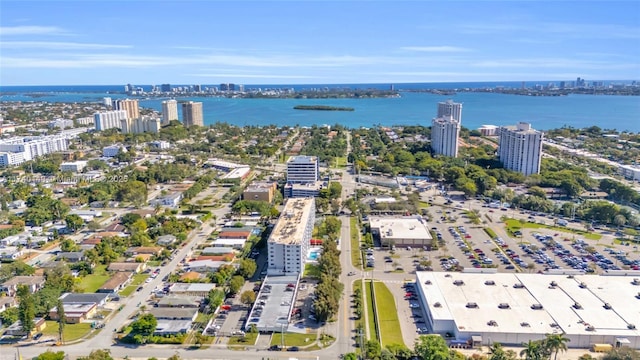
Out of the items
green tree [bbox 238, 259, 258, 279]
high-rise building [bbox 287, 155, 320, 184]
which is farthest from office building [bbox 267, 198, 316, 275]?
high-rise building [bbox 287, 155, 320, 184]

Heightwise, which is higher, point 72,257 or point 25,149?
point 25,149

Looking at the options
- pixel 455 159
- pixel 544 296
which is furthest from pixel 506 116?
pixel 544 296

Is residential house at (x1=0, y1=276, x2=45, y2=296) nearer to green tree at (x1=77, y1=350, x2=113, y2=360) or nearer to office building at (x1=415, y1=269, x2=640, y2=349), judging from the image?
green tree at (x1=77, y1=350, x2=113, y2=360)

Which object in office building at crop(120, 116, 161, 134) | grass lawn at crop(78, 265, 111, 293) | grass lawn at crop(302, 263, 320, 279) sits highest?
office building at crop(120, 116, 161, 134)

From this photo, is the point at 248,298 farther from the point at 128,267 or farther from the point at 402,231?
the point at 402,231

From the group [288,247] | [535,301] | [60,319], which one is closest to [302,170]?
[288,247]

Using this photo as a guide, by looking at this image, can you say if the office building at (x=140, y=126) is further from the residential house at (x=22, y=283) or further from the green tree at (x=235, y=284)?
the green tree at (x=235, y=284)
